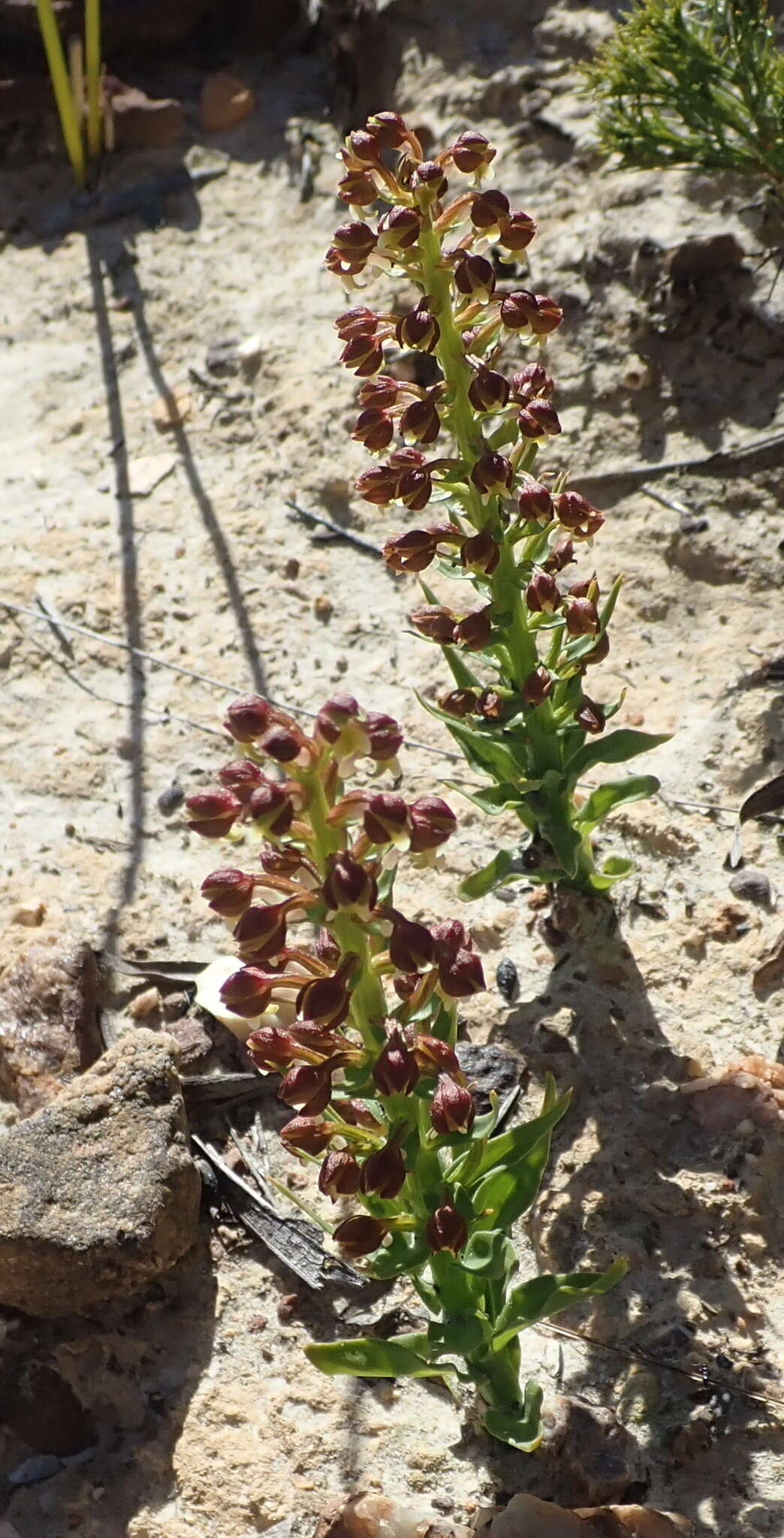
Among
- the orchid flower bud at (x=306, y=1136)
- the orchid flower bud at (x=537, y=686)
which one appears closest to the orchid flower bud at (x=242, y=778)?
the orchid flower bud at (x=306, y=1136)

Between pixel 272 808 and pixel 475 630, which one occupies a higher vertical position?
pixel 475 630

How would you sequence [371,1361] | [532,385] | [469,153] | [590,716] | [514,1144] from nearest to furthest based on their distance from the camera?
[371,1361], [514,1144], [469,153], [532,385], [590,716]

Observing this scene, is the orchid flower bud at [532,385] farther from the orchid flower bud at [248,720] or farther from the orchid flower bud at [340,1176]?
the orchid flower bud at [340,1176]

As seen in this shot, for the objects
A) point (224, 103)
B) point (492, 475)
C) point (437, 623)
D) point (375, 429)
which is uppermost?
point (224, 103)

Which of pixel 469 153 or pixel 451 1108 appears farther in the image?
pixel 469 153

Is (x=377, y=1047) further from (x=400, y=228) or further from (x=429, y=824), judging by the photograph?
(x=400, y=228)

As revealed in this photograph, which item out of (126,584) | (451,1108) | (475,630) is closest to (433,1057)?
(451,1108)
